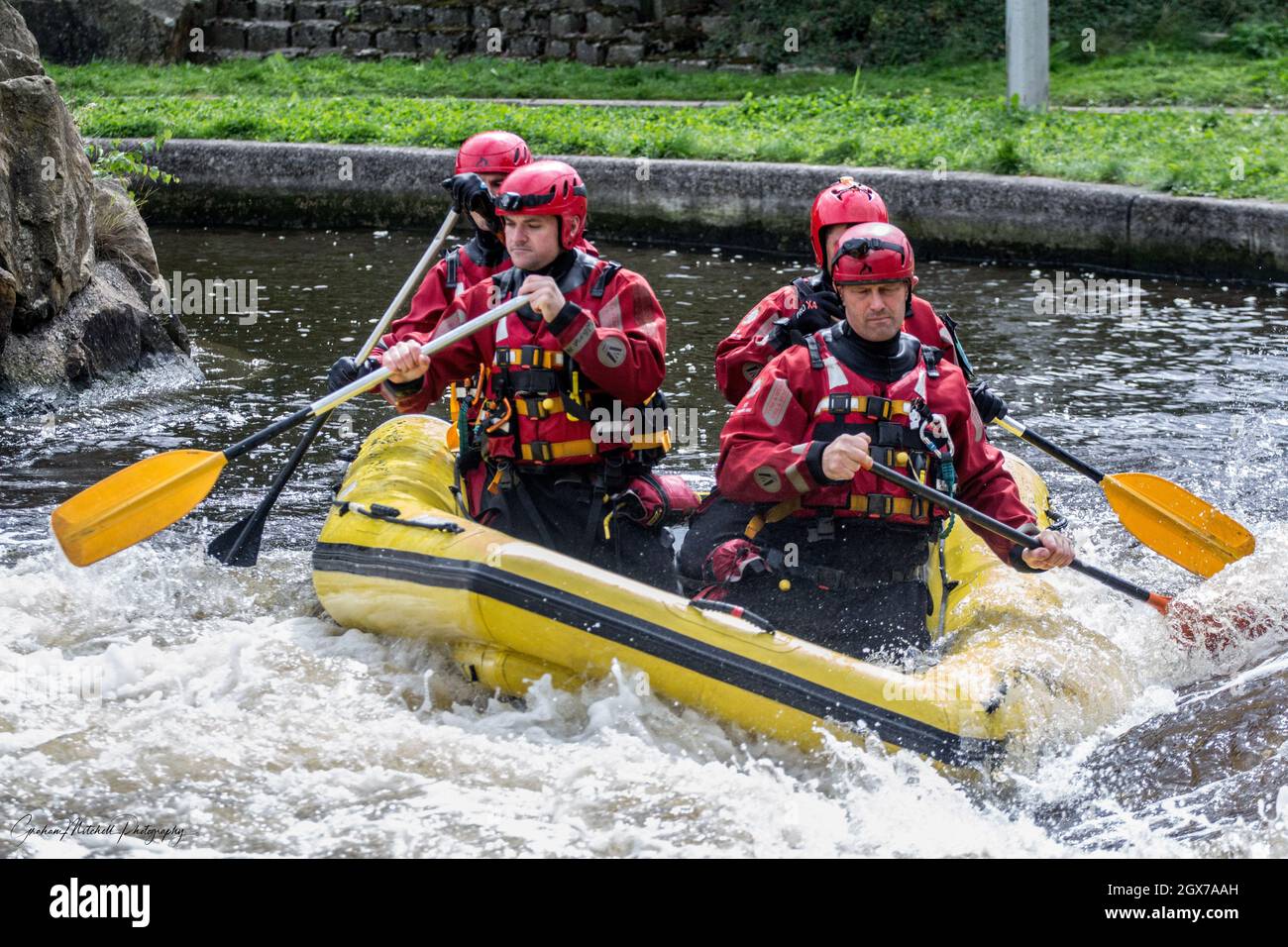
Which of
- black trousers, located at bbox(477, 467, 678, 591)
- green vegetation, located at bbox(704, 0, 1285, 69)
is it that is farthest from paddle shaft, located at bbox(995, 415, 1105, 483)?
green vegetation, located at bbox(704, 0, 1285, 69)

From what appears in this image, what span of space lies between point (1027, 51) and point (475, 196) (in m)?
7.12

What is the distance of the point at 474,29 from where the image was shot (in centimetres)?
1616

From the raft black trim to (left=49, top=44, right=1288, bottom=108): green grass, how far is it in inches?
370

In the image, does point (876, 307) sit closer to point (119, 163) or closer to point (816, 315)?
point (816, 315)

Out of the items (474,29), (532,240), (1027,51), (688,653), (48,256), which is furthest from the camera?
(474,29)

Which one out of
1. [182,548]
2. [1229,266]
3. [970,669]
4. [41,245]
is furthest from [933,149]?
Result: [970,669]

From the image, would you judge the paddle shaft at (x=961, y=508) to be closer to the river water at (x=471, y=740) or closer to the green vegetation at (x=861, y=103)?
the river water at (x=471, y=740)

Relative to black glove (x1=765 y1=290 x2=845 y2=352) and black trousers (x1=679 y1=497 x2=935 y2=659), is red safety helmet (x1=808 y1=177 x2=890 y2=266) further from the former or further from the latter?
black trousers (x1=679 y1=497 x2=935 y2=659)

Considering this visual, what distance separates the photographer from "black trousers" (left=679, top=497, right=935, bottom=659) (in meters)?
4.33

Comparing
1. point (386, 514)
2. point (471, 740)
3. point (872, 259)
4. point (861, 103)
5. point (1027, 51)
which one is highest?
point (1027, 51)

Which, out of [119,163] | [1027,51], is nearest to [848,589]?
[119,163]

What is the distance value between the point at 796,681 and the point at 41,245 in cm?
486

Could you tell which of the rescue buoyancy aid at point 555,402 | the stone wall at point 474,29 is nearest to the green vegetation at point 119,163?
the rescue buoyancy aid at point 555,402

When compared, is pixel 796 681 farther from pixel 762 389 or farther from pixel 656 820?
pixel 762 389
